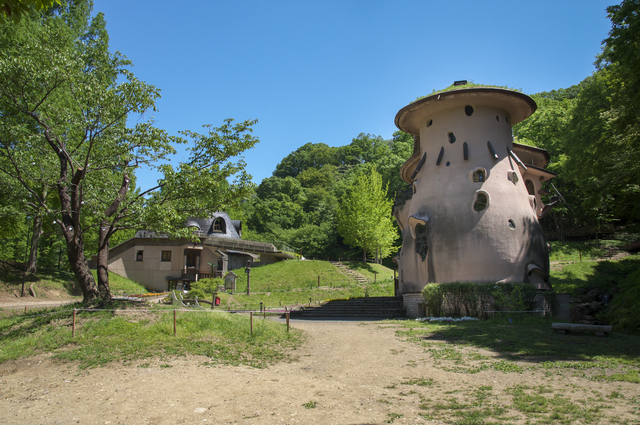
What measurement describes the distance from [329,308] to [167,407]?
17.6 metres

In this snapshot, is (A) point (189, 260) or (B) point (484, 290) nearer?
(B) point (484, 290)

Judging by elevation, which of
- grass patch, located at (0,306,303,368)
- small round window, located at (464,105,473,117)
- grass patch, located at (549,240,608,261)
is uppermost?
small round window, located at (464,105,473,117)

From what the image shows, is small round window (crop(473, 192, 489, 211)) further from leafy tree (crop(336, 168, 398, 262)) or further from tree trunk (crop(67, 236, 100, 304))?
leafy tree (crop(336, 168, 398, 262))

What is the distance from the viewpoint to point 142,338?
11.1m

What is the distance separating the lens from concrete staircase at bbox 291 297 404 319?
21.6 m

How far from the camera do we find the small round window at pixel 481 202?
19703 millimetres

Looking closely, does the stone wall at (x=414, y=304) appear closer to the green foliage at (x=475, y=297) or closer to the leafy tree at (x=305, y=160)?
the green foliage at (x=475, y=297)

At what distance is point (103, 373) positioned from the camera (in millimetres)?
8766

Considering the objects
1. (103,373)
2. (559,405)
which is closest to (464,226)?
(559,405)

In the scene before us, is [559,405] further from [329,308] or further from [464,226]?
[329,308]

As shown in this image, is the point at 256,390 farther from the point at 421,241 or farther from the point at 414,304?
the point at 421,241

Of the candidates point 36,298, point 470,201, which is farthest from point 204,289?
point 470,201

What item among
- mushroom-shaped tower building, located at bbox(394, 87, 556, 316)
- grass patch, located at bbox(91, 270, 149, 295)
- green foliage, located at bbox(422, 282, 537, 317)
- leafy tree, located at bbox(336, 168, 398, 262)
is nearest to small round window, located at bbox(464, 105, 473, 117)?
mushroom-shaped tower building, located at bbox(394, 87, 556, 316)

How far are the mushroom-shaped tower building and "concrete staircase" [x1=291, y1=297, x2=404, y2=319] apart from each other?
107cm
